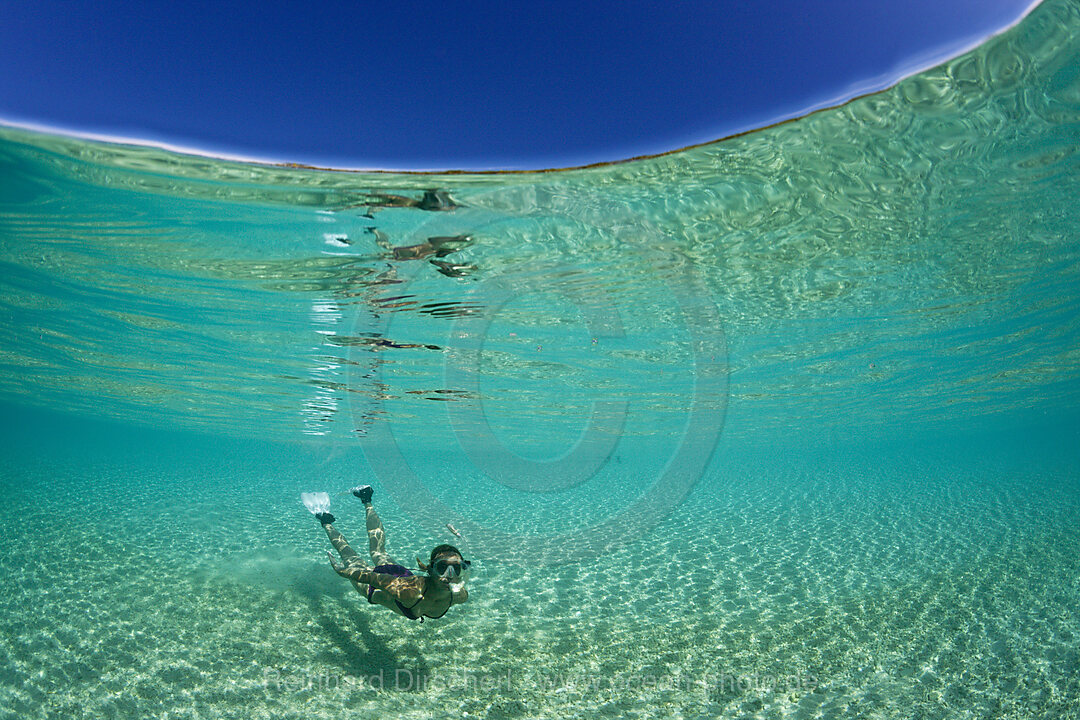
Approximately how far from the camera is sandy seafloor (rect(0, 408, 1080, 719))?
6129mm

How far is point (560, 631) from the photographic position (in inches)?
320

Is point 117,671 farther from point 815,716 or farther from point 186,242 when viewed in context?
point 815,716

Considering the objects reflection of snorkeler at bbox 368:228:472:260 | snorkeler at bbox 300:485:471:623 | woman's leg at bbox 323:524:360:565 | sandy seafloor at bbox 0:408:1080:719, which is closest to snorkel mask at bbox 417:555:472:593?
snorkeler at bbox 300:485:471:623

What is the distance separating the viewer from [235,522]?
53.9 ft

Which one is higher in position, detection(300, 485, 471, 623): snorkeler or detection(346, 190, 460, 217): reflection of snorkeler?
detection(346, 190, 460, 217): reflection of snorkeler

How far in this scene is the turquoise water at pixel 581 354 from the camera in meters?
6.45

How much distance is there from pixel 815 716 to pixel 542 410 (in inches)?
943

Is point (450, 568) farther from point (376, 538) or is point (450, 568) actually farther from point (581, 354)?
point (581, 354)

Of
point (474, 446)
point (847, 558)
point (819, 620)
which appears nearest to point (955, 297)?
point (847, 558)

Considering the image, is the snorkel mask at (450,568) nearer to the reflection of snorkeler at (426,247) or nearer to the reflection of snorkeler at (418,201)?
the reflection of snorkeler at (418,201)

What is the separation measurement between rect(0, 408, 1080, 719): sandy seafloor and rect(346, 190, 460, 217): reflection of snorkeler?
23.6 feet

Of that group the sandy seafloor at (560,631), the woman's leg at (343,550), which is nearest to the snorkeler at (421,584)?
the woman's leg at (343,550)

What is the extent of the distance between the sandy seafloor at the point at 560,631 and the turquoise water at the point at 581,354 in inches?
2.5

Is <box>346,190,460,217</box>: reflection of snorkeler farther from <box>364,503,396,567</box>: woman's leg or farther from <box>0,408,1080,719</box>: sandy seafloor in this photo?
<box>0,408,1080,719</box>: sandy seafloor
